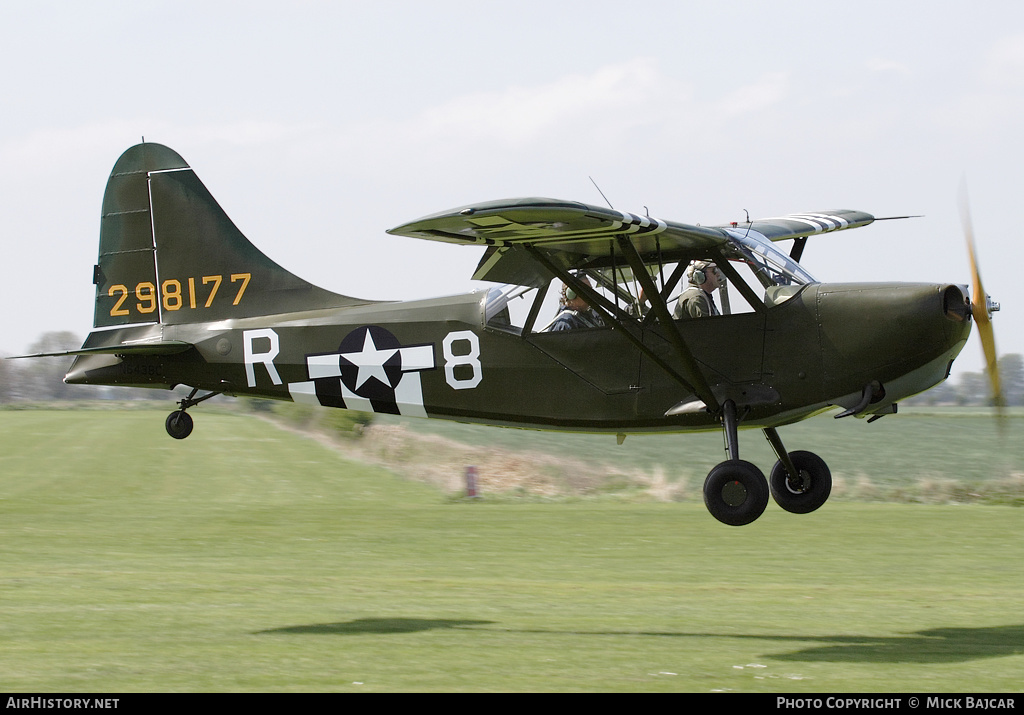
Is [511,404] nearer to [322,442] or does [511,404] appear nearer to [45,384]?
[322,442]

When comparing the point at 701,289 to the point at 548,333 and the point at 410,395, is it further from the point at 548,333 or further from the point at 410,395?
the point at 410,395

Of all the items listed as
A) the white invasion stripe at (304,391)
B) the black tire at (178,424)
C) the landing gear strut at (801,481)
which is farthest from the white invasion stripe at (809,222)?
the black tire at (178,424)

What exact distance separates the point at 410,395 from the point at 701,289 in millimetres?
3297

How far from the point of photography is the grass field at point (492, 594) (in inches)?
430

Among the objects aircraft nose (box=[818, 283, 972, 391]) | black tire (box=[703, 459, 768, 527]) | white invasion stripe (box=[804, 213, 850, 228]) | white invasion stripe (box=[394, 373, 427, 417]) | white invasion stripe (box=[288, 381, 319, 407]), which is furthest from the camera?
white invasion stripe (box=[804, 213, 850, 228])

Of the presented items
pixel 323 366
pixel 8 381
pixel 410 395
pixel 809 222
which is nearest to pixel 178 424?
pixel 323 366

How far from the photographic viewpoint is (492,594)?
17.4 m

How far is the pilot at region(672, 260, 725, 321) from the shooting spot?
11.2 m

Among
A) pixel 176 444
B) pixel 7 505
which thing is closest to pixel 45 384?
pixel 176 444

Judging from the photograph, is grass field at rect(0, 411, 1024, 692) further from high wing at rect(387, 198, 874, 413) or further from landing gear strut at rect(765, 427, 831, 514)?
high wing at rect(387, 198, 874, 413)

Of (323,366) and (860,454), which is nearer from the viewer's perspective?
(323,366)

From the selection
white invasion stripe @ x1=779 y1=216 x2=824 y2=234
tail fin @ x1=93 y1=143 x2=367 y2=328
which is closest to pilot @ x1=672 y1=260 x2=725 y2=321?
white invasion stripe @ x1=779 y1=216 x2=824 y2=234

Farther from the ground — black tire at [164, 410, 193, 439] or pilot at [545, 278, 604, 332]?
pilot at [545, 278, 604, 332]

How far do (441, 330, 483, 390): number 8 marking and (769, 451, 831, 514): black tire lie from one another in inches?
127
